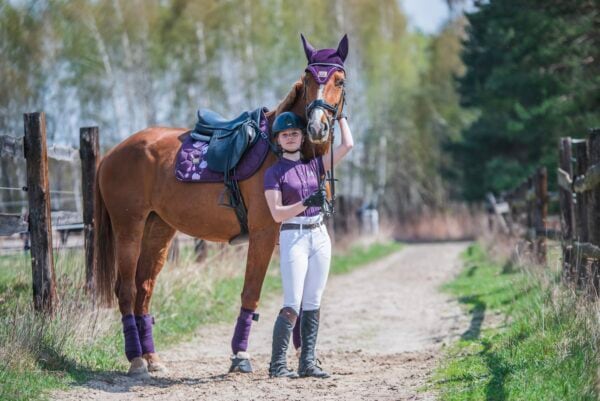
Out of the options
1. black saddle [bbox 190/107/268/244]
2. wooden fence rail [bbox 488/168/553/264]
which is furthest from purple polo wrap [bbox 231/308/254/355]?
wooden fence rail [bbox 488/168/553/264]

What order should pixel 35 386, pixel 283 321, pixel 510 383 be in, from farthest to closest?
pixel 283 321
pixel 35 386
pixel 510 383

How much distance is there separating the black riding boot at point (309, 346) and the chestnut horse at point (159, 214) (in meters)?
0.43

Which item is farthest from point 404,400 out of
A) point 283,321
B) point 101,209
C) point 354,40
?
point 354,40

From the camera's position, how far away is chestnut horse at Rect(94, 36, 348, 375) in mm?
5594

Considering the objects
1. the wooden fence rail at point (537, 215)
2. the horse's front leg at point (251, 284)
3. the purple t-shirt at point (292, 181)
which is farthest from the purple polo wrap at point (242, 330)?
the wooden fence rail at point (537, 215)

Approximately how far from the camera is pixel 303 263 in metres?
5.38

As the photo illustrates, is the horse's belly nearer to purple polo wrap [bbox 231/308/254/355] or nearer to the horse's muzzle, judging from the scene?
A: purple polo wrap [bbox 231/308/254/355]

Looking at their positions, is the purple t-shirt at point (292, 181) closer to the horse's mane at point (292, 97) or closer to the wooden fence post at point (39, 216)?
the horse's mane at point (292, 97)

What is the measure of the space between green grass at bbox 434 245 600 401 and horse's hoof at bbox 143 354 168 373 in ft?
6.93

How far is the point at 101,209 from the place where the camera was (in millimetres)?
6559

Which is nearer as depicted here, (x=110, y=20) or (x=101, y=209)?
(x=101, y=209)

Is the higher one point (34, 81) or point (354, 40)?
point (354, 40)

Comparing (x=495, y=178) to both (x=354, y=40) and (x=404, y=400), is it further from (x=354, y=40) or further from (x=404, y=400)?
(x=404, y=400)

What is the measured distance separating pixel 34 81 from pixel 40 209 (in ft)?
65.8
